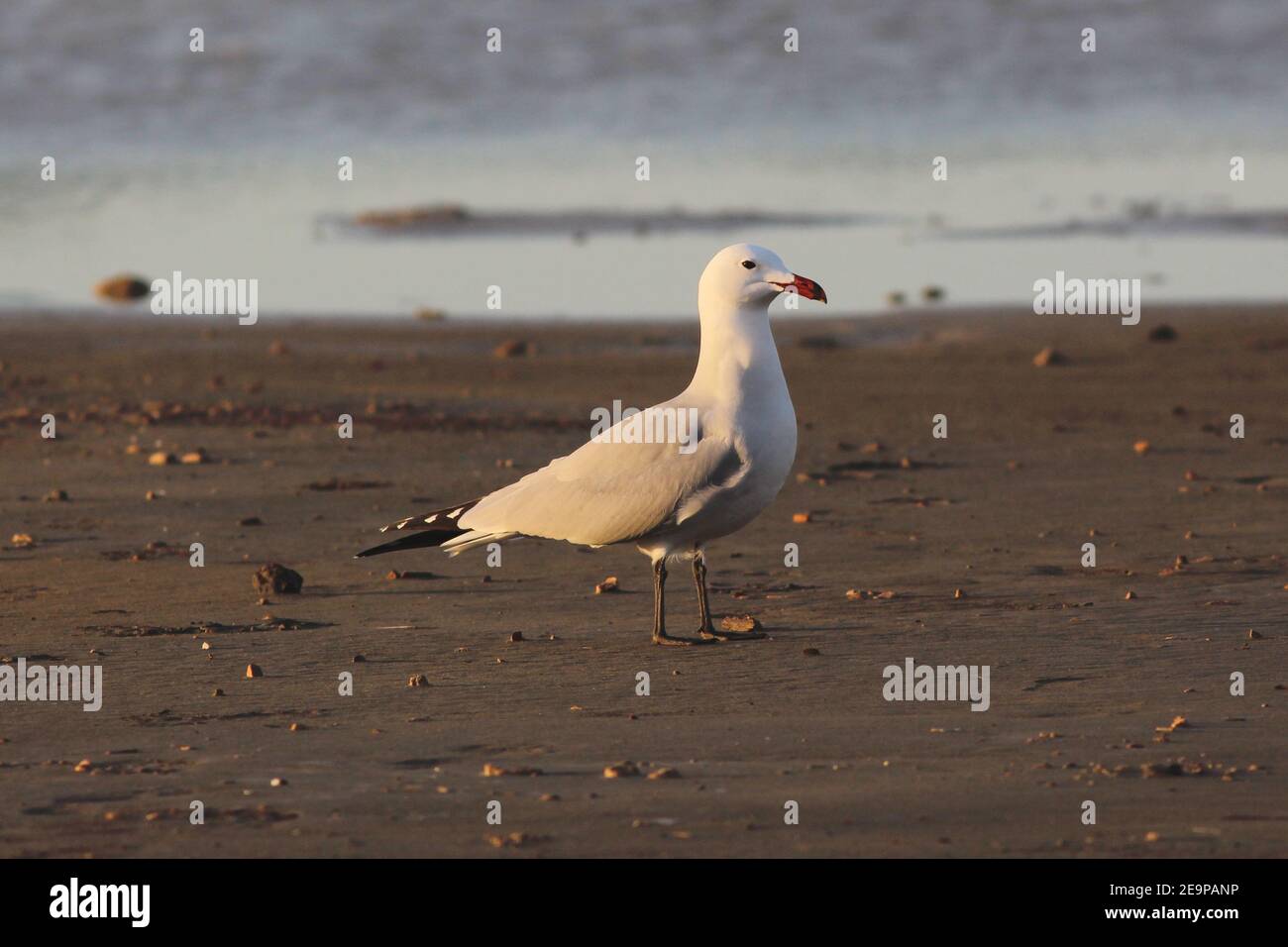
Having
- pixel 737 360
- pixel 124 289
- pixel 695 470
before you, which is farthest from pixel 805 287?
pixel 124 289

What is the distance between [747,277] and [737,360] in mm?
387

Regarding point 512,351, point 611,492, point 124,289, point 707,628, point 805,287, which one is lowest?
point 707,628

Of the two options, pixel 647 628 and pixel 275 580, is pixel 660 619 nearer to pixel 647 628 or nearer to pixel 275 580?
pixel 647 628

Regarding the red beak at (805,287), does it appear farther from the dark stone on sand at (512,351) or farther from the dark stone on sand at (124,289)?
the dark stone on sand at (124,289)

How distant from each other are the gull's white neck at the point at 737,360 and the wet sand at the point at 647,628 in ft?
3.16

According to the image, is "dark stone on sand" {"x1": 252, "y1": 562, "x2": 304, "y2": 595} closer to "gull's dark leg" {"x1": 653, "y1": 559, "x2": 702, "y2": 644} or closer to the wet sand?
the wet sand

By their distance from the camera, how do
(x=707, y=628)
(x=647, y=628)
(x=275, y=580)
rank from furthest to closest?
(x=275, y=580) → (x=647, y=628) → (x=707, y=628)

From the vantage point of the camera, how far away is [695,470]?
28.6 feet

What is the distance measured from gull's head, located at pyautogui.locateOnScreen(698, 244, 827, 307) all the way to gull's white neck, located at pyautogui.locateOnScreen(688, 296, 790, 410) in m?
0.03

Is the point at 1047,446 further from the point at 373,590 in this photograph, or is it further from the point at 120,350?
the point at 120,350

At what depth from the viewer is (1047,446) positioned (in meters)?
13.8

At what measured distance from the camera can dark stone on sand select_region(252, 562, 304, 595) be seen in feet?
32.1

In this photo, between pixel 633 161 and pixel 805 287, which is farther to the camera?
pixel 633 161

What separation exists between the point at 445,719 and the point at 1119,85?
101 feet
